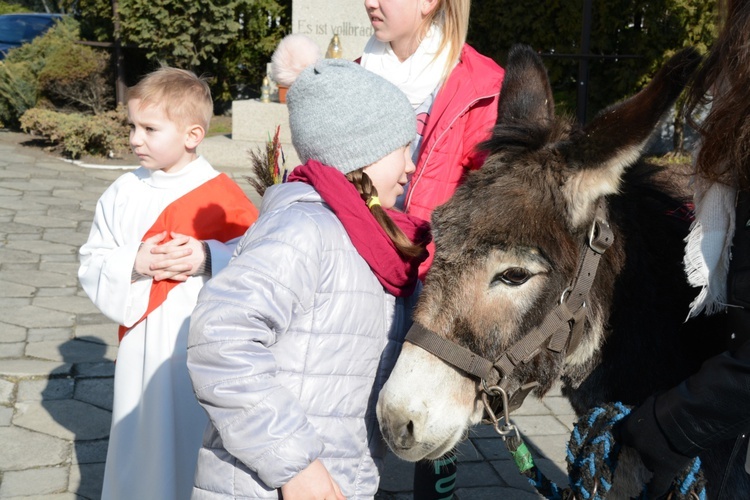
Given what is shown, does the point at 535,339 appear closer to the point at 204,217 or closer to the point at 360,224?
the point at 360,224

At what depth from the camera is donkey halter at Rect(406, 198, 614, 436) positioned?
2.03m

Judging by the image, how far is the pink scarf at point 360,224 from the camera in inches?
82.7

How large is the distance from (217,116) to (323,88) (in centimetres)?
1313

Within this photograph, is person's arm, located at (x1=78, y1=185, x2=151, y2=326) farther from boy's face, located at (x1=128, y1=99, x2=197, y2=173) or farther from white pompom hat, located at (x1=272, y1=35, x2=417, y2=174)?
white pompom hat, located at (x1=272, y1=35, x2=417, y2=174)

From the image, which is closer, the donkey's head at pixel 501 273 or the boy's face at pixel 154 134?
the donkey's head at pixel 501 273

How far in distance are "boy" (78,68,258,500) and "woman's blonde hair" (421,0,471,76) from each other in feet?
3.01

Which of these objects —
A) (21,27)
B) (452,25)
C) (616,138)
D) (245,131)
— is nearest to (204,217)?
(452,25)

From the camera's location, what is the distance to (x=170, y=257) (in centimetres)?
271

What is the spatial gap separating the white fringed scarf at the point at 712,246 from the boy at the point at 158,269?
158 centimetres

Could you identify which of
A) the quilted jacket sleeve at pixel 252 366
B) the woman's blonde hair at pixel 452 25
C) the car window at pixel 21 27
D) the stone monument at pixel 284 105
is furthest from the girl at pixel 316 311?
the car window at pixel 21 27

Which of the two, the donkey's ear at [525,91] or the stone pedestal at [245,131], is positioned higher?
the donkey's ear at [525,91]

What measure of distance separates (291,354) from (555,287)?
72cm

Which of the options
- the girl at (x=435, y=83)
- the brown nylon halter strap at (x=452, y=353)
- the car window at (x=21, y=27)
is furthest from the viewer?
the car window at (x=21, y=27)

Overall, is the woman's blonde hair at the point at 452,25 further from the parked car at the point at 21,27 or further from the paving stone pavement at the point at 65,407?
the parked car at the point at 21,27
